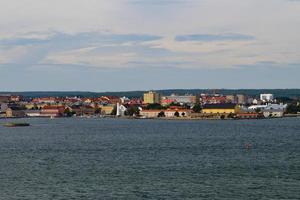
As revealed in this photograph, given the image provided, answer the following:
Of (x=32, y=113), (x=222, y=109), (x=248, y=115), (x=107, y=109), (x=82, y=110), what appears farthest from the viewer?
(x=107, y=109)

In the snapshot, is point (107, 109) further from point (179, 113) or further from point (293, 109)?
point (293, 109)

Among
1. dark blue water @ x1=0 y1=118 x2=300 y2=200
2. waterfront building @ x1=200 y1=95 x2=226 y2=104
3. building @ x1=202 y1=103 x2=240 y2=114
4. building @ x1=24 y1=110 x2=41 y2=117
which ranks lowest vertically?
dark blue water @ x1=0 y1=118 x2=300 y2=200

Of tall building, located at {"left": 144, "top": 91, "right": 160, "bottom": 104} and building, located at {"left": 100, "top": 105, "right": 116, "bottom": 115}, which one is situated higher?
tall building, located at {"left": 144, "top": 91, "right": 160, "bottom": 104}

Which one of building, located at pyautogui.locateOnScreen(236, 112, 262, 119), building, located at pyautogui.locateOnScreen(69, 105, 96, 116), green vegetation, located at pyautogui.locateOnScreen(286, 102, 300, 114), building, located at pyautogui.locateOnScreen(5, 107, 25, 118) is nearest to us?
building, located at pyautogui.locateOnScreen(236, 112, 262, 119)

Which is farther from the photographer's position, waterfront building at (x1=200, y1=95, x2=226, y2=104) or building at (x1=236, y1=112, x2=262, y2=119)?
waterfront building at (x1=200, y1=95, x2=226, y2=104)

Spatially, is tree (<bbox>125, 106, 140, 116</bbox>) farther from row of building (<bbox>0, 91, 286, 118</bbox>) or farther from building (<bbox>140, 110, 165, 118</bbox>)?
building (<bbox>140, 110, 165, 118</bbox>)

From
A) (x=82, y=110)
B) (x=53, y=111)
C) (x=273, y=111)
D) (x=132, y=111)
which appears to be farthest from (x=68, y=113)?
(x=273, y=111)

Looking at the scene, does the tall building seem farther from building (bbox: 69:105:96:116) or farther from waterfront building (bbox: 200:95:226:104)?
building (bbox: 69:105:96:116)

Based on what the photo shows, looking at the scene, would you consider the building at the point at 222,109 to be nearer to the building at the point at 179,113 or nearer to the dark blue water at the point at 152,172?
the building at the point at 179,113

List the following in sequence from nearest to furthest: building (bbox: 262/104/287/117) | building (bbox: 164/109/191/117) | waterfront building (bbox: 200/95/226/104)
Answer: building (bbox: 164/109/191/117), building (bbox: 262/104/287/117), waterfront building (bbox: 200/95/226/104)

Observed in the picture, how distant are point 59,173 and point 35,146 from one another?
9.43 m

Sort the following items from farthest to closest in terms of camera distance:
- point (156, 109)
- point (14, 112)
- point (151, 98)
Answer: point (151, 98)
point (14, 112)
point (156, 109)

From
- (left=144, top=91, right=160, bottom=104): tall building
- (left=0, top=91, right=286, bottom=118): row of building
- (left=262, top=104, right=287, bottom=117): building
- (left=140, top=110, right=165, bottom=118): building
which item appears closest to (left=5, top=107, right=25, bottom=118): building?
(left=0, top=91, right=286, bottom=118): row of building

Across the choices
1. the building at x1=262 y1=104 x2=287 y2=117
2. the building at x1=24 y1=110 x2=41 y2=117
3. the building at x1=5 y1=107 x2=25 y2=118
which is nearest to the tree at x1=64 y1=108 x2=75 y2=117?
the building at x1=24 y1=110 x2=41 y2=117
